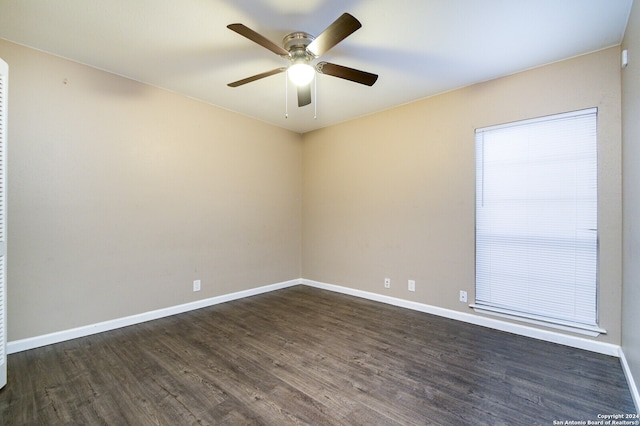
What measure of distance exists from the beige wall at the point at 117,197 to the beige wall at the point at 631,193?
3.92 meters

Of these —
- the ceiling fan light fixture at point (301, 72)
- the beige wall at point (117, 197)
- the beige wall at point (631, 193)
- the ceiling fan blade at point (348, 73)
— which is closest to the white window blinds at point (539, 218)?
the beige wall at point (631, 193)

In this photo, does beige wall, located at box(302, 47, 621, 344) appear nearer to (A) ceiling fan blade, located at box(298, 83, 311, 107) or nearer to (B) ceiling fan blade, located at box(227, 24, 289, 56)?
(A) ceiling fan blade, located at box(298, 83, 311, 107)

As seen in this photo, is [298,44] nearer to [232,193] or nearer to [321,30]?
[321,30]

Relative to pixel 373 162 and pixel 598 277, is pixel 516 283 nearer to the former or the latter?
pixel 598 277

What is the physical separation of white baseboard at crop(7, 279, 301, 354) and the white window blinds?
3160 mm

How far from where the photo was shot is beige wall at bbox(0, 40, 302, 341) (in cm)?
250

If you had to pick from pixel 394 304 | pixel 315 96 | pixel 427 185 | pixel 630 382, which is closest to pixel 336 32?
pixel 315 96

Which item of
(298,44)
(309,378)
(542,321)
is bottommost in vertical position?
(309,378)

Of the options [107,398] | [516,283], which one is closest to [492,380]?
[516,283]

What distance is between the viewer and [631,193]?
80.3 inches

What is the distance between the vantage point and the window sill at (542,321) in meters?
2.52

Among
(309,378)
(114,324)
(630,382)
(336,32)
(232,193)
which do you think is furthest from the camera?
(232,193)

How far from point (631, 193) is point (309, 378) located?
2.70 m

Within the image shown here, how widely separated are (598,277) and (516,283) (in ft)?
2.07
